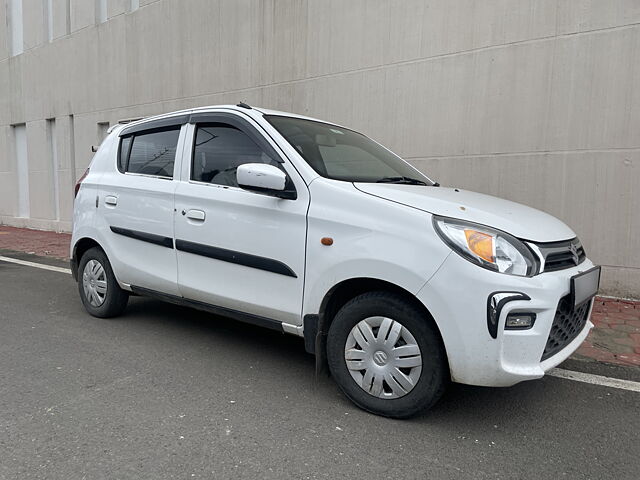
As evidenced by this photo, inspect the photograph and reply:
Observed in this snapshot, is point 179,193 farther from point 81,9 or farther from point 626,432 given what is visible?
point 81,9

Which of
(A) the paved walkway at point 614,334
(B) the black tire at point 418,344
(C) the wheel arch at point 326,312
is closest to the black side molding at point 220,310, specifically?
(C) the wheel arch at point 326,312

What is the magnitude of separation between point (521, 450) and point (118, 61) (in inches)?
480

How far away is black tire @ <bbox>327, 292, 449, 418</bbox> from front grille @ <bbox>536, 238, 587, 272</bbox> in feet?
2.31

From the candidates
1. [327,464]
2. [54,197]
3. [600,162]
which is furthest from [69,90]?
[327,464]

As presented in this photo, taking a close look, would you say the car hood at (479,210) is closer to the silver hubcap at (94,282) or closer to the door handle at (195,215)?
the door handle at (195,215)

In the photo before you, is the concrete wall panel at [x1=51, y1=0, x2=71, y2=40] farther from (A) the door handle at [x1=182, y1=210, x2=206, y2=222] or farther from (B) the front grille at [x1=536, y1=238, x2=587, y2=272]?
(B) the front grille at [x1=536, y1=238, x2=587, y2=272]

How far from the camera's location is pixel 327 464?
243cm

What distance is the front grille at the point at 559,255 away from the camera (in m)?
2.68

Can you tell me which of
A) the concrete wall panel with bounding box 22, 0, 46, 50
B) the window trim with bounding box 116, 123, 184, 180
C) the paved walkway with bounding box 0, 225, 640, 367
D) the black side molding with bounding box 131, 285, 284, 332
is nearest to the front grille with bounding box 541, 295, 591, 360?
the paved walkway with bounding box 0, 225, 640, 367

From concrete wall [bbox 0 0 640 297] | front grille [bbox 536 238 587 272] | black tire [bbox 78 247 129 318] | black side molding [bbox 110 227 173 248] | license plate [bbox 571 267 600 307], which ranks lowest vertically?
black tire [bbox 78 247 129 318]

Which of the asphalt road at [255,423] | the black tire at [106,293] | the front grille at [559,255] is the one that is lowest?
the asphalt road at [255,423]

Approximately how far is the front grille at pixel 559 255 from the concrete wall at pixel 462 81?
11.1 feet

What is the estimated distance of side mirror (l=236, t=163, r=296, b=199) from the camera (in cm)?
308

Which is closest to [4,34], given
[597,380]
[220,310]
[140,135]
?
[140,135]
